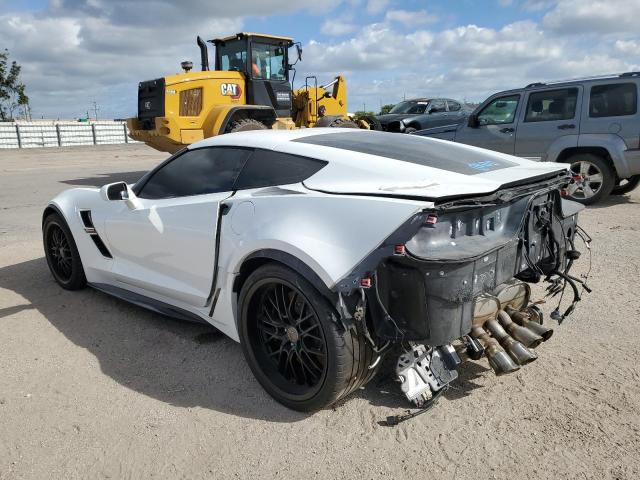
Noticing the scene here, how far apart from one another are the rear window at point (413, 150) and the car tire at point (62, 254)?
2.55 m

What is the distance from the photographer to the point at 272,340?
318 cm

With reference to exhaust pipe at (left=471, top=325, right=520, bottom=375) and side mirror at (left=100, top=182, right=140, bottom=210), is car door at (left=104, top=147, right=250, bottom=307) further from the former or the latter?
exhaust pipe at (left=471, top=325, right=520, bottom=375)

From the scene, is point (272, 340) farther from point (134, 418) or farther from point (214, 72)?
point (214, 72)

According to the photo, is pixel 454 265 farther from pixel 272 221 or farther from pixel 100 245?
pixel 100 245

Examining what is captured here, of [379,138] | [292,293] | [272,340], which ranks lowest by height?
[272,340]

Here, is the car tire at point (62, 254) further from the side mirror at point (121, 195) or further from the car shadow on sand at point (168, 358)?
the side mirror at point (121, 195)

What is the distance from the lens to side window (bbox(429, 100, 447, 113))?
1827 cm

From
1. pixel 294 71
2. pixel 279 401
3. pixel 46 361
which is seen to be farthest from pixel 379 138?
pixel 294 71

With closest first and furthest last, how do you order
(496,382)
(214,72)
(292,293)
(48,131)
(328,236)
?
1. (328,236)
2. (292,293)
3. (496,382)
4. (214,72)
5. (48,131)

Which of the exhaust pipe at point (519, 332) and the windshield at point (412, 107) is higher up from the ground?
the windshield at point (412, 107)

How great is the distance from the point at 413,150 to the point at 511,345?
4.29 ft

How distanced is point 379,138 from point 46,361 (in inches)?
107

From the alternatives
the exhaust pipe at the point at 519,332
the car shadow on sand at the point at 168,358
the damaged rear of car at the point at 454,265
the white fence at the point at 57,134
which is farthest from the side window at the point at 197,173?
the white fence at the point at 57,134

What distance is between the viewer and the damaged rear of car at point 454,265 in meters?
2.53
